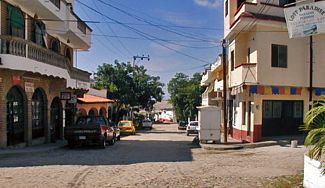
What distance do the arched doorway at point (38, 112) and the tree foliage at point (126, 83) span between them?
34.0m

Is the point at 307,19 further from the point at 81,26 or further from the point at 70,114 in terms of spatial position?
the point at 70,114

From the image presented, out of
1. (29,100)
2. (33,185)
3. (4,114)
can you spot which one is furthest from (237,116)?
(33,185)

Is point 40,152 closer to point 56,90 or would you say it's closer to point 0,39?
point 0,39

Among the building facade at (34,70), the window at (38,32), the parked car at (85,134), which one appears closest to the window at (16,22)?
the building facade at (34,70)

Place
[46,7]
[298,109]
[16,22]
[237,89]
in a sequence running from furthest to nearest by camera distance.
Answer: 1. [298,109]
2. [237,89]
3. [46,7]
4. [16,22]

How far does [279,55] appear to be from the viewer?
83.3ft

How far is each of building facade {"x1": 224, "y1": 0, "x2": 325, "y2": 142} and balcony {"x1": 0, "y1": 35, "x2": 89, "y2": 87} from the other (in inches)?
A: 410

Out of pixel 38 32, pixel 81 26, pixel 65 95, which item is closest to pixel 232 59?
pixel 81 26

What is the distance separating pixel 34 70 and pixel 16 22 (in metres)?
2.53

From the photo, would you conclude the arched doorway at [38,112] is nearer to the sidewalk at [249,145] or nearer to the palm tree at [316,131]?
the sidewalk at [249,145]

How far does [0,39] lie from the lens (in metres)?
17.7

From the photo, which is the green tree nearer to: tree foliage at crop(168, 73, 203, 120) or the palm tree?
tree foliage at crop(168, 73, 203, 120)

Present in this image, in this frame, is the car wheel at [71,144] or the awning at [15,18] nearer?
the awning at [15,18]

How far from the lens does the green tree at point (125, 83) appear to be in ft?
203
